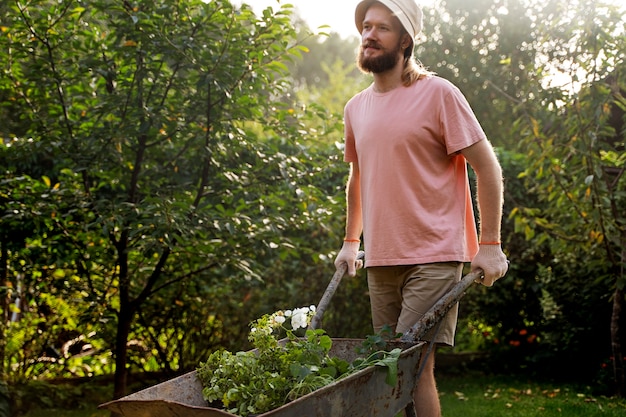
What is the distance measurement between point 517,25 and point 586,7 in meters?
7.43

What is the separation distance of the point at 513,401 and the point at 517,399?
93 mm

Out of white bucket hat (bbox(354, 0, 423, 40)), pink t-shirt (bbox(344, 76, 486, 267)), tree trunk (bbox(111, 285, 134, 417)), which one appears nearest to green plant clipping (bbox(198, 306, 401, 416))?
pink t-shirt (bbox(344, 76, 486, 267))

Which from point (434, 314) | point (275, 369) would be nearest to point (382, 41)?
point (434, 314)

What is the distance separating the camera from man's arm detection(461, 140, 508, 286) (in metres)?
2.22

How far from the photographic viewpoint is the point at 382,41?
242 cm

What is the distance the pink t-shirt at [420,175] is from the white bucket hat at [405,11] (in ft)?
0.68

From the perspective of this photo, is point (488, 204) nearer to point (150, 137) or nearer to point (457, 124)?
point (457, 124)

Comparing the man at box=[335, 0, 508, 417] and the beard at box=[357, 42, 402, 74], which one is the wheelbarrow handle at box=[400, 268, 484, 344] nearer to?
the man at box=[335, 0, 508, 417]

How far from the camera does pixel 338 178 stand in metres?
5.62

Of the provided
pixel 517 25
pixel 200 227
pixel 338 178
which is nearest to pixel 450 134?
pixel 200 227

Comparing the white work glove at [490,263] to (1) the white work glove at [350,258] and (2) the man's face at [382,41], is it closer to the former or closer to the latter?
(1) the white work glove at [350,258]

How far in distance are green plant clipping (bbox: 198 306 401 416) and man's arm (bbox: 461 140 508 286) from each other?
1.62 ft

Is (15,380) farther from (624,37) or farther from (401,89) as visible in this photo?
(624,37)

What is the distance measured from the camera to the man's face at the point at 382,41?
2.41m
